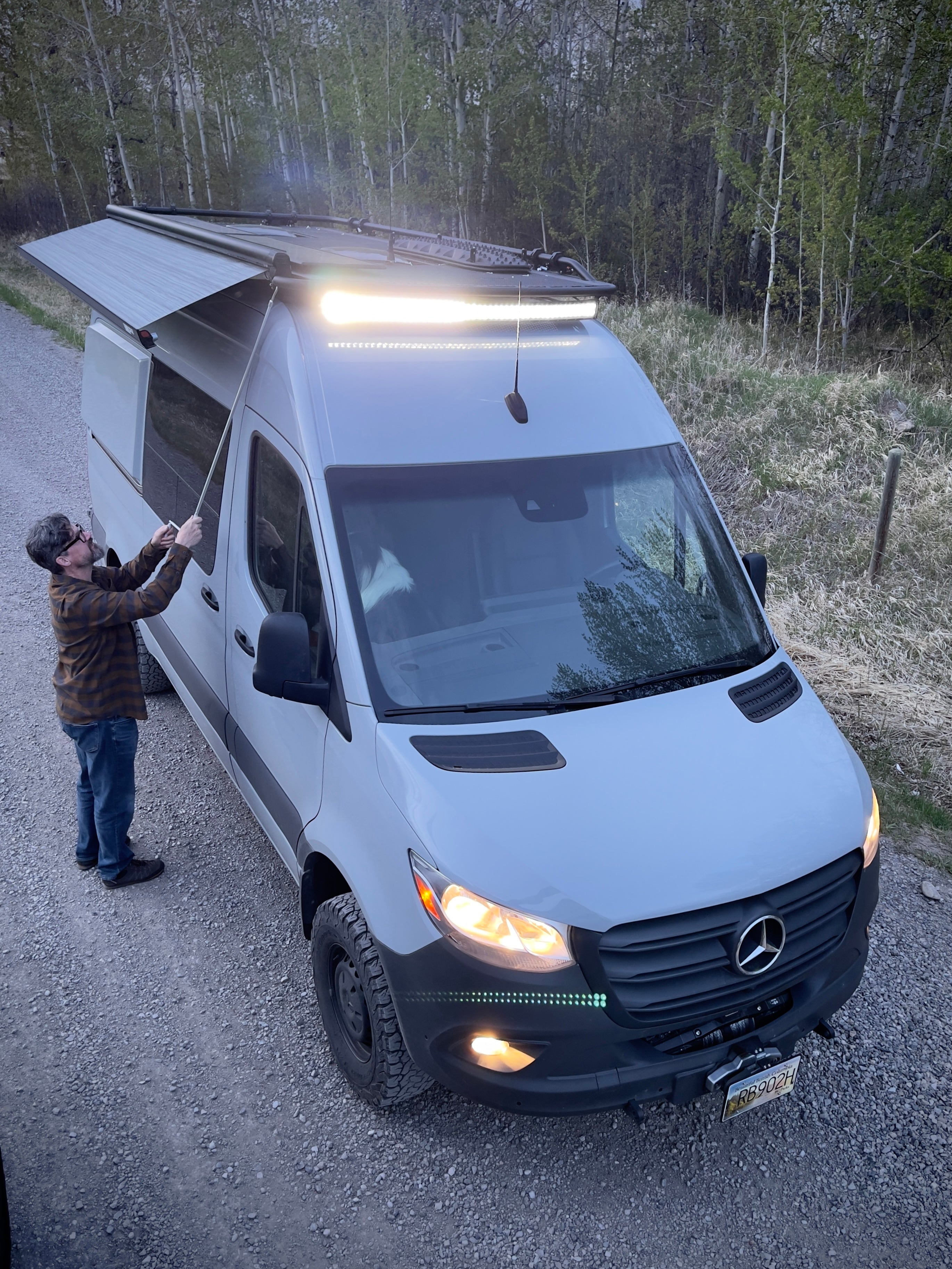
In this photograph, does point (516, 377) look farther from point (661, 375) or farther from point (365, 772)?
point (661, 375)

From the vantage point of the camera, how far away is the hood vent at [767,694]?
3070mm

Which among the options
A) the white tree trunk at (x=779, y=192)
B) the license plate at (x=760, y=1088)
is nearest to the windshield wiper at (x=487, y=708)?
the license plate at (x=760, y=1088)

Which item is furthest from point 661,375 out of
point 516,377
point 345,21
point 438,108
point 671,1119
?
point 345,21

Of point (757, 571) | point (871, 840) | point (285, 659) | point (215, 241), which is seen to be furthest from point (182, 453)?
point (871, 840)

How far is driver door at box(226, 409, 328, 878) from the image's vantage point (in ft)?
10.5

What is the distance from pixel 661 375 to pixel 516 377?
378 inches

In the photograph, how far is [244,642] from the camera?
369 centimetres

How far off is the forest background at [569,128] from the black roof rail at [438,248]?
13916 millimetres

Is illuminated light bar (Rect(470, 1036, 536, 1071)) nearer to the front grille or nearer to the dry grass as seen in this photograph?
the front grille

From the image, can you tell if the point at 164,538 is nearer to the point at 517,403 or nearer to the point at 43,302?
the point at 517,403

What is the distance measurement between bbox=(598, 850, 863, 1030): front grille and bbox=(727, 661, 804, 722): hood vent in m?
0.57

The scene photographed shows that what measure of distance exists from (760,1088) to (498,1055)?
34.9 inches

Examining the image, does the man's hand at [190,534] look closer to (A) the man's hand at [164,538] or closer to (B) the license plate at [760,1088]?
(A) the man's hand at [164,538]

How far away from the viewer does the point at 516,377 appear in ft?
11.6
